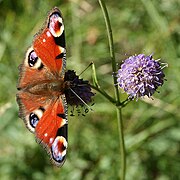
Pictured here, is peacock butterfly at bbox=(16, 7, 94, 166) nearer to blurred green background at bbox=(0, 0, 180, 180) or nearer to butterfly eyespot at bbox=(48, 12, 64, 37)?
butterfly eyespot at bbox=(48, 12, 64, 37)

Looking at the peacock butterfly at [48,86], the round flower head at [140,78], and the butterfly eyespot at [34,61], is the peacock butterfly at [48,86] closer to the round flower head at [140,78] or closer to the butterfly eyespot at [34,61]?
the butterfly eyespot at [34,61]

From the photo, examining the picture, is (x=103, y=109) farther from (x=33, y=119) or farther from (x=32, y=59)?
(x=33, y=119)

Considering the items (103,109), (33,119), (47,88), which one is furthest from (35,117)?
(103,109)

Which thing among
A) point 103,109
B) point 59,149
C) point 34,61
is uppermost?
point 103,109

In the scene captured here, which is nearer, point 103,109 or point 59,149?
point 59,149

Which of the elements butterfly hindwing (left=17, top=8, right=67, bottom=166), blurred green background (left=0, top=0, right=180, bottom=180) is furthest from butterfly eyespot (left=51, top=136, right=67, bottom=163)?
blurred green background (left=0, top=0, right=180, bottom=180)

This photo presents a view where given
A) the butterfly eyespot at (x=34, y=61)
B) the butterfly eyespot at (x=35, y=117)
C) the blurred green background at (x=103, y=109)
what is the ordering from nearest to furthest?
the butterfly eyespot at (x=35, y=117) < the butterfly eyespot at (x=34, y=61) < the blurred green background at (x=103, y=109)

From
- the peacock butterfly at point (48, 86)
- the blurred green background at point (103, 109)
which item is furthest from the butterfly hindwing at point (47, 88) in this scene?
the blurred green background at point (103, 109)
